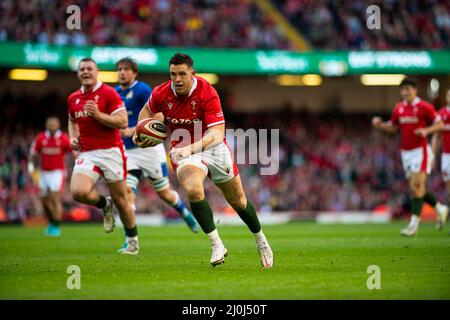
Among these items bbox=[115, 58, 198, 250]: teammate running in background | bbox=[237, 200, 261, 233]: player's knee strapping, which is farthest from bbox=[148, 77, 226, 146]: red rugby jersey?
bbox=[115, 58, 198, 250]: teammate running in background

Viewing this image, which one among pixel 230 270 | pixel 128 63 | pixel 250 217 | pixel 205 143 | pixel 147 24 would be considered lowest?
pixel 230 270

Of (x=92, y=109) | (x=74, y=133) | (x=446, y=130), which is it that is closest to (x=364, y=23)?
(x=446, y=130)

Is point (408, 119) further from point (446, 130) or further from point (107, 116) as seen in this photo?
point (107, 116)

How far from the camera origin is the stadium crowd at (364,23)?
31594 millimetres

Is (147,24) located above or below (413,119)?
above

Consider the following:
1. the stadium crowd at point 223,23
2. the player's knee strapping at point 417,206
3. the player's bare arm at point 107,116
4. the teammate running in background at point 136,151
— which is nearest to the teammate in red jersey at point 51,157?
the teammate running in background at point 136,151

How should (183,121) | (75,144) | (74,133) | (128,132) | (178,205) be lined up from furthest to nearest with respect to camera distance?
(178,205) < (128,132) < (74,133) < (75,144) < (183,121)

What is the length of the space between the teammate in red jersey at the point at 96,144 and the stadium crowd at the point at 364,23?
800 inches

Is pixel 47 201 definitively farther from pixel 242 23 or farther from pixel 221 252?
pixel 242 23

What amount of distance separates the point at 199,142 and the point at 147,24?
2090 cm

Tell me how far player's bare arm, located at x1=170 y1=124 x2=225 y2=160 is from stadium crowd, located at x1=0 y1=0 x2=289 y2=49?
19.0 m

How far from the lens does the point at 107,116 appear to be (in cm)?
1167

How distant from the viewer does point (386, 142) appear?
33750 millimetres

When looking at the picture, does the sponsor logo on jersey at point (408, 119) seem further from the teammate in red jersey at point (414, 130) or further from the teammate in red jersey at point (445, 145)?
the teammate in red jersey at point (445, 145)
